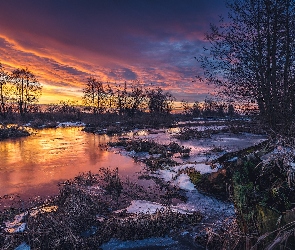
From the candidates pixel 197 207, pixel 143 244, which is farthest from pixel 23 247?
pixel 197 207

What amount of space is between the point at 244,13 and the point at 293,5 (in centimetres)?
160

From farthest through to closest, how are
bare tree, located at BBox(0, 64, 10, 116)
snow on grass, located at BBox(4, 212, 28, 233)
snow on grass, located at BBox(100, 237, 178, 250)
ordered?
bare tree, located at BBox(0, 64, 10, 116), snow on grass, located at BBox(4, 212, 28, 233), snow on grass, located at BBox(100, 237, 178, 250)

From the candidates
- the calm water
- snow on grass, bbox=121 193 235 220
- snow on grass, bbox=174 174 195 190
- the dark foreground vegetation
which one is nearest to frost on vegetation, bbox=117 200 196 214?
snow on grass, bbox=121 193 235 220

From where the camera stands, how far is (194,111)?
76125 millimetres

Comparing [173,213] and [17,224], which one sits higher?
[173,213]

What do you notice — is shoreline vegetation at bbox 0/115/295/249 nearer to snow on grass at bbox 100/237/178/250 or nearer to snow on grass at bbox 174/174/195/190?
snow on grass at bbox 100/237/178/250

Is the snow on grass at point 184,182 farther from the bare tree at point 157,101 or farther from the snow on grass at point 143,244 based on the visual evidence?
the bare tree at point 157,101

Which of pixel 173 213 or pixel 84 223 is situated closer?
pixel 84 223

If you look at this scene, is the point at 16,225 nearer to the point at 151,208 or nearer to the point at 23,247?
the point at 23,247

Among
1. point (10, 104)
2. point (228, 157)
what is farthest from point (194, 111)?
point (228, 157)

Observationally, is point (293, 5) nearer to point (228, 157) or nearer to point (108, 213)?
point (228, 157)

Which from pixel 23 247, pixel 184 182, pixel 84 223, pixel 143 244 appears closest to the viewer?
pixel 23 247

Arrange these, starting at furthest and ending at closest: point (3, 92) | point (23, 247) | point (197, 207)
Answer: point (3, 92) < point (197, 207) < point (23, 247)

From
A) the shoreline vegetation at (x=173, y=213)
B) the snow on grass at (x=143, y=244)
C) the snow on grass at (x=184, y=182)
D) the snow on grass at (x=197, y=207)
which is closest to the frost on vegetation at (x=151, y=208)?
Result: the snow on grass at (x=197, y=207)
